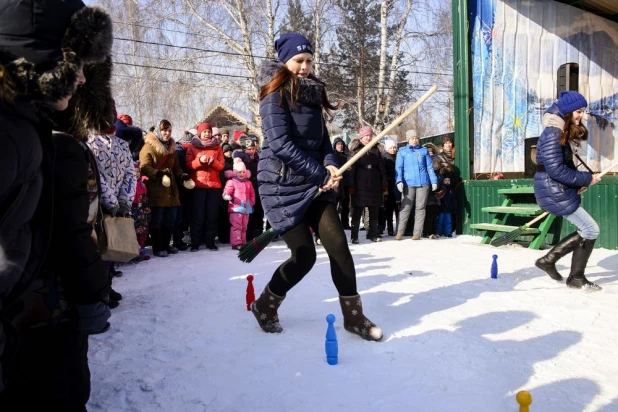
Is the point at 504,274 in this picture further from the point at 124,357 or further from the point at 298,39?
the point at 124,357

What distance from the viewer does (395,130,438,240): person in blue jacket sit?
9289 millimetres

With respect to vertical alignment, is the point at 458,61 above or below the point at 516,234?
above

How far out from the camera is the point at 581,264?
493 cm

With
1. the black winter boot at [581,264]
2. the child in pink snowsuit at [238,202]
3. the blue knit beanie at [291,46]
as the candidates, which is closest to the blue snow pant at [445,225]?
the child in pink snowsuit at [238,202]

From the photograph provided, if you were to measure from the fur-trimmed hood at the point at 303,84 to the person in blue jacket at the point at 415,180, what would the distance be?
6.12 meters

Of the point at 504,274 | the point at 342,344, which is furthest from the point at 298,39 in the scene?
the point at 504,274

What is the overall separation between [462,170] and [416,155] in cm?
127

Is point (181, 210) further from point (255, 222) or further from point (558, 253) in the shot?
point (558, 253)

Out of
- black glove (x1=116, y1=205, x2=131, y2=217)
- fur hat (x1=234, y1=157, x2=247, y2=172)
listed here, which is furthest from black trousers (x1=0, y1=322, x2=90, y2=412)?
fur hat (x1=234, y1=157, x2=247, y2=172)

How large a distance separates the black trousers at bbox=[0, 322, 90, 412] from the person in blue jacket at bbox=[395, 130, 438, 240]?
815cm

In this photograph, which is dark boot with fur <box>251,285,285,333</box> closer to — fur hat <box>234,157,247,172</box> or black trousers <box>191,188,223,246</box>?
black trousers <box>191,188,223,246</box>

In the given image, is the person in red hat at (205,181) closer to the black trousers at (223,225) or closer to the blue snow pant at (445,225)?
the black trousers at (223,225)

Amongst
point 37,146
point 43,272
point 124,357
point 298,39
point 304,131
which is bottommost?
point 124,357

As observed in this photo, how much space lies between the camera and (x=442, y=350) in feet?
10.8
